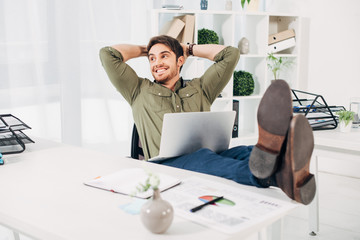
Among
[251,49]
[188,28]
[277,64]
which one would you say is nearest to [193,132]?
[188,28]

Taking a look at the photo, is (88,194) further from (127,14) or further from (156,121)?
(127,14)

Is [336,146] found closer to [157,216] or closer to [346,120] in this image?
[346,120]

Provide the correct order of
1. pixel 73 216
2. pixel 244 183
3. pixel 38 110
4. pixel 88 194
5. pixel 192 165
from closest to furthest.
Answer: pixel 73 216, pixel 88 194, pixel 244 183, pixel 192 165, pixel 38 110

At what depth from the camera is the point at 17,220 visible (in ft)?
3.51

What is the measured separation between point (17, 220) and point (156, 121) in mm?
1264

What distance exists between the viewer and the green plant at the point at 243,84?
398 centimetres

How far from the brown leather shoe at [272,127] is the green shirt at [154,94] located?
3.24ft

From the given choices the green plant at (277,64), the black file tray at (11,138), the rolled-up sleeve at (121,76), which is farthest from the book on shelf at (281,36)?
the black file tray at (11,138)

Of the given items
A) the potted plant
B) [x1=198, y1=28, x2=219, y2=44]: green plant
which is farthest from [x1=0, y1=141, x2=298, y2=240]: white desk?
[x1=198, y1=28, x2=219, y2=44]: green plant

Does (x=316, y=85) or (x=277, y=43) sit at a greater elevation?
(x=277, y=43)

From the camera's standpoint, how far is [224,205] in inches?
45.3

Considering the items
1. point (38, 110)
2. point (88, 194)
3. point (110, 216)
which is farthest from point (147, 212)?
point (38, 110)

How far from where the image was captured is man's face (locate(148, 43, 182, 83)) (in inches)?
93.2

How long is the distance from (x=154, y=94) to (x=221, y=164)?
864 millimetres
